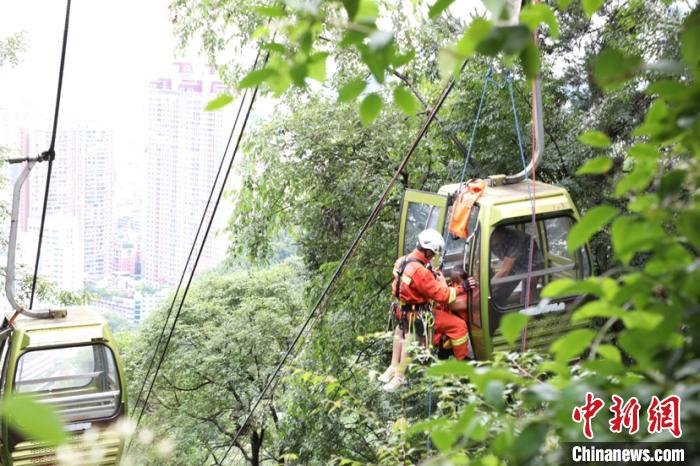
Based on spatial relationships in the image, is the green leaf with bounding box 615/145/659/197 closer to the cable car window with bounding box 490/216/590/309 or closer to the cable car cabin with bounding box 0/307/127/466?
the cable car window with bounding box 490/216/590/309

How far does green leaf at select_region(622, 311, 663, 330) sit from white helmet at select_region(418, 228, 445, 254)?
4823mm

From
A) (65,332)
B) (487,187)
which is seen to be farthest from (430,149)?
(65,332)

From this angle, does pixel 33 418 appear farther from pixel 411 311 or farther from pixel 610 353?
pixel 411 311

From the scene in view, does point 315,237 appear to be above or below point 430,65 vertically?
below

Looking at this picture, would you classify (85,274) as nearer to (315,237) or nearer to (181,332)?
A: (181,332)

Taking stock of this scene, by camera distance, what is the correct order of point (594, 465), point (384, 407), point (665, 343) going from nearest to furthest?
1. point (665, 343)
2. point (594, 465)
3. point (384, 407)

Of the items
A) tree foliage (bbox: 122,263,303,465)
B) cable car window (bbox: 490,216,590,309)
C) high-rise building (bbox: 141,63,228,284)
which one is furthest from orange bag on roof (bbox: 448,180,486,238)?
high-rise building (bbox: 141,63,228,284)

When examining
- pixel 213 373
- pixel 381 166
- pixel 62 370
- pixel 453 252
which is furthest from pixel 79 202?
pixel 453 252

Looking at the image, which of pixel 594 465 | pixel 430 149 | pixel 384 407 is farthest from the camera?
pixel 430 149

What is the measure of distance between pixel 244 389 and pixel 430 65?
31.6 ft

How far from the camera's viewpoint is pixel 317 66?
64.9 inches

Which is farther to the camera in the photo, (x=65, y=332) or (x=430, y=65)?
(x=430, y=65)

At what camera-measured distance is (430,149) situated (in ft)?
35.9

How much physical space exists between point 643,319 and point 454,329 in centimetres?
532
